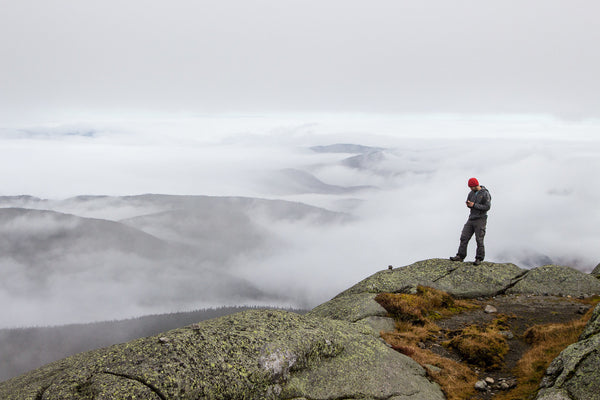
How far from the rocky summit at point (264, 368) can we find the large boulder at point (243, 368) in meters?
0.03

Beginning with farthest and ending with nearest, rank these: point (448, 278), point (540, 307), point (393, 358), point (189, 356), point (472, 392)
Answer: point (448, 278) → point (540, 307) → point (393, 358) → point (472, 392) → point (189, 356)

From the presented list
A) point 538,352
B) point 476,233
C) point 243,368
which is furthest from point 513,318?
point 243,368

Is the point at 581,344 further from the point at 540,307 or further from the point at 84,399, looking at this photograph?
the point at 84,399

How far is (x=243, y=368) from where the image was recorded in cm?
1131

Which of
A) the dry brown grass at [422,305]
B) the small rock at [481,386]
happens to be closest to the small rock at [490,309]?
the dry brown grass at [422,305]

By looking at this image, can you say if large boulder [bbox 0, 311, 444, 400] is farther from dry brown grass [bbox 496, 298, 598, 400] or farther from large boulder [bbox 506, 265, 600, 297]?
large boulder [bbox 506, 265, 600, 297]

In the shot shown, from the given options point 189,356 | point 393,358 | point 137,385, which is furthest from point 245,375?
point 393,358

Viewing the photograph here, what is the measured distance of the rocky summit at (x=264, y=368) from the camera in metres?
10.2

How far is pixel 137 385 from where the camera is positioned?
9867mm

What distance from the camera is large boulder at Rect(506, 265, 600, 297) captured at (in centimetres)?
2300

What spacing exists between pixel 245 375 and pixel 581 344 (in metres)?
10.5

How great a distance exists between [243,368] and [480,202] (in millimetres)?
19220

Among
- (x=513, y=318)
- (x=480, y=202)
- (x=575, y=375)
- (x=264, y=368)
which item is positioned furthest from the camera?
(x=480, y=202)

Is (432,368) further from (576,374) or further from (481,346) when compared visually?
(576,374)
